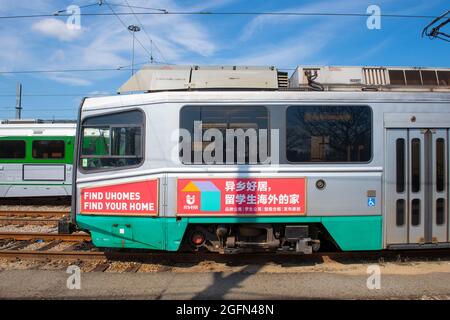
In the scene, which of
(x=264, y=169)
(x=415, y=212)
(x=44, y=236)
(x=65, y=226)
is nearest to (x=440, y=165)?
(x=415, y=212)

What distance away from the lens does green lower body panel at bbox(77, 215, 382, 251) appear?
559cm

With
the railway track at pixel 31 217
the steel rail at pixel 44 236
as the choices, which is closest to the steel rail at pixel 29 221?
the railway track at pixel 31 217

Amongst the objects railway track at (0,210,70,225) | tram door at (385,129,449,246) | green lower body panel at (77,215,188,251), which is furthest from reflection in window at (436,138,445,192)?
railway track at (0,210,70,225)

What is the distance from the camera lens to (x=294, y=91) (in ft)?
18.8

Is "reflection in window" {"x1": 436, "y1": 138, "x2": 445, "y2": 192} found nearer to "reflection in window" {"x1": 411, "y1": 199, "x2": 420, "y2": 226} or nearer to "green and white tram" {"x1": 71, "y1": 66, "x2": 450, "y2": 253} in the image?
"green and white tram" {"x1": 71, "y1": 66, "x2": 450, "y2": 253}

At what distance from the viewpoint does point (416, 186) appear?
19.0 feet

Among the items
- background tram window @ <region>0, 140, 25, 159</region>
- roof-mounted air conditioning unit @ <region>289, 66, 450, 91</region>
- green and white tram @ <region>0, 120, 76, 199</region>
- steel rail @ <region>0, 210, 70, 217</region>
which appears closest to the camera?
roof-mounted air conditioning unit @ <region>289, 66, 450, 91</region>

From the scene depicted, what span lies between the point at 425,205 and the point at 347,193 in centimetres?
132

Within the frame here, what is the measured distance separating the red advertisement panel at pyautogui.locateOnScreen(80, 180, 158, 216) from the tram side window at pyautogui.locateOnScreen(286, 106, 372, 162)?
2.21 metres

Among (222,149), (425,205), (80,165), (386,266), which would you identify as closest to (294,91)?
(222,149)

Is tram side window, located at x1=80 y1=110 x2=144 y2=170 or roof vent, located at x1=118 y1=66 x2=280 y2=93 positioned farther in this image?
roof vent, located at x1=118 y1=66 x2=280 y2=93

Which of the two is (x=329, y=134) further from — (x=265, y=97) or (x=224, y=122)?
(x=224, y=122)

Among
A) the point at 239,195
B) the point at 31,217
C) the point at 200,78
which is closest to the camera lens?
the point at 239,195

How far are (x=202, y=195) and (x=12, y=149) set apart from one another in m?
11.0
